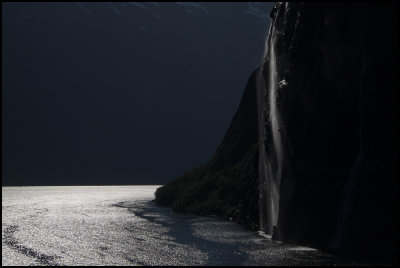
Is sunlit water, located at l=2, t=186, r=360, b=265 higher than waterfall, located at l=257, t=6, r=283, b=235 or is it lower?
lower

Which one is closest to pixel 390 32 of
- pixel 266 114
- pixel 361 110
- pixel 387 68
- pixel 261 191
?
pixel 387 68

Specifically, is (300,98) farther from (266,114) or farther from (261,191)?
(261,191)

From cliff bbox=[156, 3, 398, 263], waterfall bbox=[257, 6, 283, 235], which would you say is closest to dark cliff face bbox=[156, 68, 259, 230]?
waterfall bbox=[257, 6, 283, 235]

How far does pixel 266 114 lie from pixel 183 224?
14525 millimetres

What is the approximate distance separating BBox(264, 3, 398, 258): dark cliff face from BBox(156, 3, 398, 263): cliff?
0.17 ft

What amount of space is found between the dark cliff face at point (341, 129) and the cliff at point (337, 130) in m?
0.05

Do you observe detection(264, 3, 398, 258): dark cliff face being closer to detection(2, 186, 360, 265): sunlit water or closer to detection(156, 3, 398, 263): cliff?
detection(156, 3, 398, 263): cliff

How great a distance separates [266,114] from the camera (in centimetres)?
3819

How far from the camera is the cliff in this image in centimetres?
2464

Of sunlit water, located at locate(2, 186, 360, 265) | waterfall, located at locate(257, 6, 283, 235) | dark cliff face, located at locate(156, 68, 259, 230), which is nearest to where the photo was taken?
sunlit water, located at locate(2, 186, 360, 265)

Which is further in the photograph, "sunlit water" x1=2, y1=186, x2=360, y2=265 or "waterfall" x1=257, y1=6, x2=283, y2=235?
"waterfall" x1=257, y1=6, x2=283, y2=235

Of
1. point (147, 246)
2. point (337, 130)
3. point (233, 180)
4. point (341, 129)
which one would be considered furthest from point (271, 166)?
point (233, 180)

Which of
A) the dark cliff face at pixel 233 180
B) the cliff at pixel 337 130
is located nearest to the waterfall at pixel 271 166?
the cliff at pixel 337 130

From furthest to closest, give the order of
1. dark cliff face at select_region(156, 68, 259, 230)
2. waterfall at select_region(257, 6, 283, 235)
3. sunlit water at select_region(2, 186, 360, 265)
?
dark cliff face at select_region(156, 68, 259, 230) → waterfall at select_region(257, 6, 283, 235) → sunlit water at select_region(2, 186, 360, 265)
